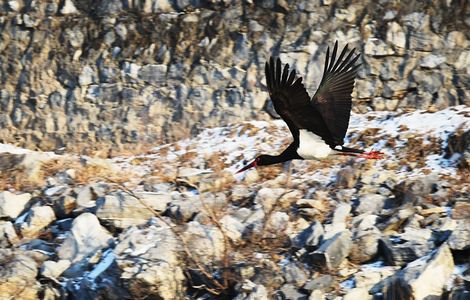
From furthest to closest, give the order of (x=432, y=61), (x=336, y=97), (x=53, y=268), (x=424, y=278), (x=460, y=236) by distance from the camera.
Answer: (x=432, y=61)
(x=336, y=97)
(x=53, y=268)
(x=460, y=236)
(x=424, y=278)

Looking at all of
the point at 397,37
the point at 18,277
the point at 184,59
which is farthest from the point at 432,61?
the point at 18,277

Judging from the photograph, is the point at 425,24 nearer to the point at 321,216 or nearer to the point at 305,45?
the point at 305,45

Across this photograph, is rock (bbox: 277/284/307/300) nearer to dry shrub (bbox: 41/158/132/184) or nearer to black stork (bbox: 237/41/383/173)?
black stork (bbox: 237/41/383/173)

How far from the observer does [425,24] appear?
10195 mm

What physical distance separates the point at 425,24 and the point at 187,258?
5.71 meters

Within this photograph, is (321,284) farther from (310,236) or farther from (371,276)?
(310,236)

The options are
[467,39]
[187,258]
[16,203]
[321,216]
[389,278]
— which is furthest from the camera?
[467,39]

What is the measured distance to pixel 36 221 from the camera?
22.7 ft

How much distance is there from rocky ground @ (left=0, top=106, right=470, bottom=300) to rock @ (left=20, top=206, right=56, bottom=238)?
1 centimetres

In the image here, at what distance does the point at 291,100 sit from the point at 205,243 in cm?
139

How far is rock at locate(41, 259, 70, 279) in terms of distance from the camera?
20.3 feet

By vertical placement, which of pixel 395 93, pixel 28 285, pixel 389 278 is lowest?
pixel 28 285

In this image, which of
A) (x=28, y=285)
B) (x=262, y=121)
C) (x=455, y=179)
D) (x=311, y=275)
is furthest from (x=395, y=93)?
(x=28, y=285)

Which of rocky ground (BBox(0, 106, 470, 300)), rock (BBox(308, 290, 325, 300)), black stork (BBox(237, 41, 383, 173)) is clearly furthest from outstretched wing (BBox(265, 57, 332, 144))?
rock (BBox(308, 290, 325, 300))
